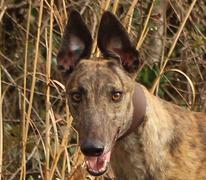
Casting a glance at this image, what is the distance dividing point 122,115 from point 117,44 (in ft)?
1.55

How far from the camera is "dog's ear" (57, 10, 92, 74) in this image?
4.79 m

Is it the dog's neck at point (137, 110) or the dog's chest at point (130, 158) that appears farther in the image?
the dog's chest at point (130, 158)

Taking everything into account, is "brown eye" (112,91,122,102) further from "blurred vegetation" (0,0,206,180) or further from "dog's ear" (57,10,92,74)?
"blurred vegetation" (0,0,206,180)

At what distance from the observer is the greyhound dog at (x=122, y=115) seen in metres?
4.45

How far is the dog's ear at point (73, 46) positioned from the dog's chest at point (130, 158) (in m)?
0.57

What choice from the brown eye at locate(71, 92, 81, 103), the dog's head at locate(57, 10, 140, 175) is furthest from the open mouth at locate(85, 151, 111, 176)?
the brown eye at locate(71, 92, 81, 103)

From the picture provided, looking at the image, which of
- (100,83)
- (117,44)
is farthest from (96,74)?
(117,44)

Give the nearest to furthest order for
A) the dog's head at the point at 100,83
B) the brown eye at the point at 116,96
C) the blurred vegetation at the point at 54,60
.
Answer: the dog's head at the point at 100,83 < the brown eye at the point at 116,96 < the blurred vegetation at the point at 54,60

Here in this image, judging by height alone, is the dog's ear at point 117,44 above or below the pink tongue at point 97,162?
above

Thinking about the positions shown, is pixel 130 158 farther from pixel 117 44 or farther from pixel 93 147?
pixel 117 44

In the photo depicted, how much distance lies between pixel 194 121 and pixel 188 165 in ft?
1.02

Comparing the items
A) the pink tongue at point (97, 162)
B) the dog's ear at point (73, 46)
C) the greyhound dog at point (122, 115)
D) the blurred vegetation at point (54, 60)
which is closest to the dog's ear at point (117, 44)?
the greyhound dog at point (122, 115)

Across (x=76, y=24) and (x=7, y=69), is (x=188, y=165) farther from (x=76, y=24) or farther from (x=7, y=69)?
(x=7, y=69)

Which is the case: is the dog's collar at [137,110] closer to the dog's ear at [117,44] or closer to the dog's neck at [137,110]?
the dog's neck at [137,110]
